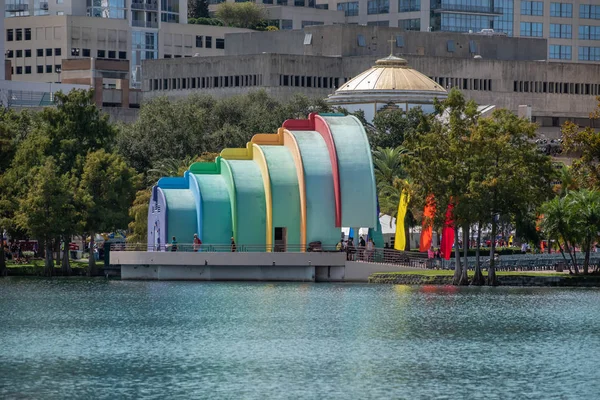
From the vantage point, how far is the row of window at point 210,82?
625 feet

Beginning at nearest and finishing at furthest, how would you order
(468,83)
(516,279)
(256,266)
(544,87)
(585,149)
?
(516,279) < (585,149) < (256,266) < (468,83) < (544,87)

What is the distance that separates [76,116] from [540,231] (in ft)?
120

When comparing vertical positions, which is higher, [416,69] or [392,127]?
[416,69]

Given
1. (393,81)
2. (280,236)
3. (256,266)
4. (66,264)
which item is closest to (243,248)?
(256,266)

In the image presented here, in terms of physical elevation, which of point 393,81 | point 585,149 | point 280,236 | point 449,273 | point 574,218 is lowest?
point 449,273

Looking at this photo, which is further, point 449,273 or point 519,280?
point 449,273

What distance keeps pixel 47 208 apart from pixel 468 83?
289 ft

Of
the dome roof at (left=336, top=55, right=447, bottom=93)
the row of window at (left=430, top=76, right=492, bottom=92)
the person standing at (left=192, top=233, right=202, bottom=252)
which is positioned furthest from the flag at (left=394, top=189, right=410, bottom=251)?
the row of window at (left=430, top=76, right=492, bottom=92)

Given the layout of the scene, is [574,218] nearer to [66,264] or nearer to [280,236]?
[280,236]

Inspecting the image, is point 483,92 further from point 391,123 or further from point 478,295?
point 478,295

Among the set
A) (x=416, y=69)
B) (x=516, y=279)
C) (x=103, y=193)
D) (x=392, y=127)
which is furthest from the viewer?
(x=416, y=69)

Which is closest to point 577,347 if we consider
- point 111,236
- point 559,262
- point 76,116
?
point 559,262

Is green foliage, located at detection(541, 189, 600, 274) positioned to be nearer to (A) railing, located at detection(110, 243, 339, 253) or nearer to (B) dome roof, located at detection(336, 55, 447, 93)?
(A) railing, located at detection(110, 243, 339, 253)

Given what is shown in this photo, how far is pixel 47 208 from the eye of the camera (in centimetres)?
11481
